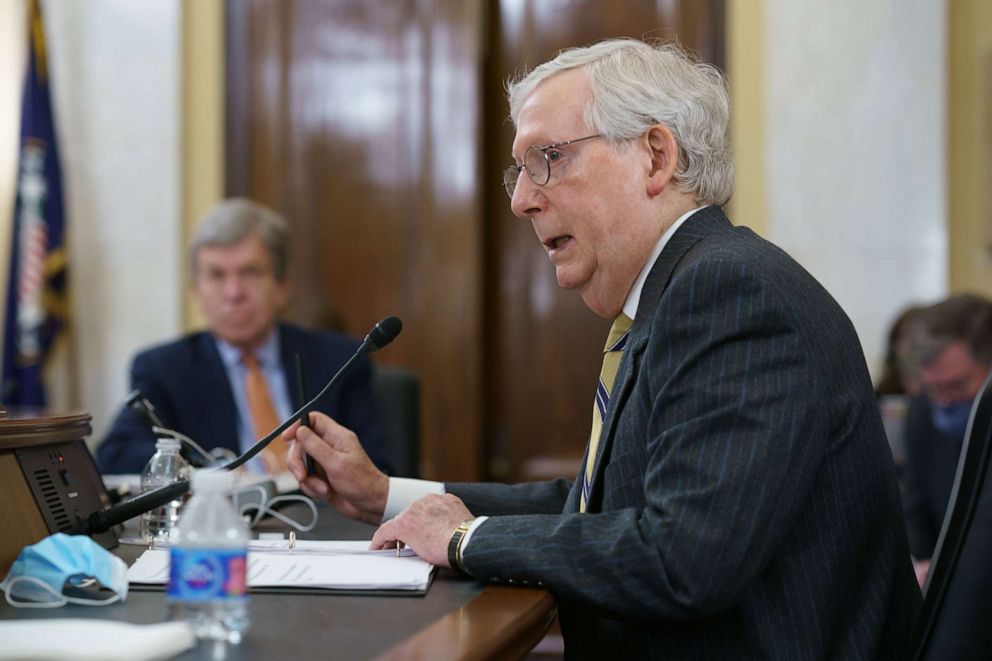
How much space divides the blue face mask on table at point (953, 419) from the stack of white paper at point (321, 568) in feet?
6.59

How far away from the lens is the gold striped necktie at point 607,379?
167cm

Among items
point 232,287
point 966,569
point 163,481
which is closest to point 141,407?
point 163,481

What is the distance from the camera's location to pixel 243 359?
11.2ft

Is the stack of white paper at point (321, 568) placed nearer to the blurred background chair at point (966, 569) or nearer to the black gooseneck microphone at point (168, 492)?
the black gooseneck microphone at point (168, 492)

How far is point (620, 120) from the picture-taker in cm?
168

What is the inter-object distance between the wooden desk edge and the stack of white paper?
11 centimetres

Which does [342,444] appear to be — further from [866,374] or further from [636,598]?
[866,374]

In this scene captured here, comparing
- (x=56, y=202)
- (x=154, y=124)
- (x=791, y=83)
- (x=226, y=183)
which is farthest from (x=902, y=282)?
(x=56, y=202)

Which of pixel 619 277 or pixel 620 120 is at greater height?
pixel 620 120

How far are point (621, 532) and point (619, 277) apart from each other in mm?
498

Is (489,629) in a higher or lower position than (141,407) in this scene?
lower

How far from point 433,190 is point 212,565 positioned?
3645 millimetres

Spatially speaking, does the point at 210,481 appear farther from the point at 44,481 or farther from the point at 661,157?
the point at 661,157

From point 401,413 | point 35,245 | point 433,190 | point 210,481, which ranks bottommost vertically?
point 401,413
